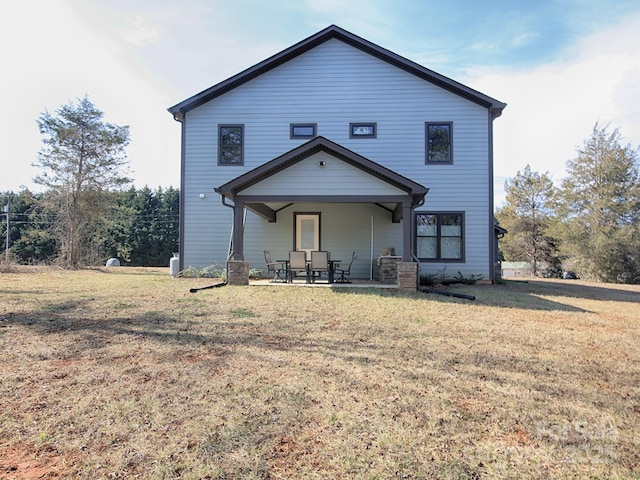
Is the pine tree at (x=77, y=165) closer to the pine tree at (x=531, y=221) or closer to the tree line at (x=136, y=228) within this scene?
the tree line at (x=136, y=228)

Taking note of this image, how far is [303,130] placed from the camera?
12758 mm

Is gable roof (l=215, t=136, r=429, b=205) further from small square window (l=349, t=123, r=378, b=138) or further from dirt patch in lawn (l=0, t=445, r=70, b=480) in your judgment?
dirt patch in lawn (l=0, t=445, r=70, b=480)

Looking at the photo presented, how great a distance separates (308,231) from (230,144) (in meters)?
3.90

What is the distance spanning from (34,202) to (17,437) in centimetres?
2069

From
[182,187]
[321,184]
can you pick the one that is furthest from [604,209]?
[182,187]

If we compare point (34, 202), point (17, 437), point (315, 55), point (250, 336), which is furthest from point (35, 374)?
point (34, 202)

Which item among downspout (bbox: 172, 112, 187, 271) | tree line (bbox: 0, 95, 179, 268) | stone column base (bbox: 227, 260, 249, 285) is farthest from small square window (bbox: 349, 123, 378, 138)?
tree line (bbox: 0, 95, 179, 268)

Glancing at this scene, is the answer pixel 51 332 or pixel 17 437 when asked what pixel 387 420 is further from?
pixel 51 332

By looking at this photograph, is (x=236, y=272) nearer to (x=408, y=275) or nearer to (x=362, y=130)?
(x=408, y=275)

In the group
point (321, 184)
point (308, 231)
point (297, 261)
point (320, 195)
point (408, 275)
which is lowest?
point (408, 275)

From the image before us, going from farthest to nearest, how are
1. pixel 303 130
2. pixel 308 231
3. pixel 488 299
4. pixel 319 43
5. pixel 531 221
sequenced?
1. pixel 531 221
2. pixel 308 231
3. pixel 319 43
4. pixel 303 130
5. pixel 488 299

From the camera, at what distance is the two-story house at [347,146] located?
12.4m

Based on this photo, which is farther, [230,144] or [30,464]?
[230,144]

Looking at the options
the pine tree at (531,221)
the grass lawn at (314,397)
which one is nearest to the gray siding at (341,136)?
the grass lawn at (314,397)
